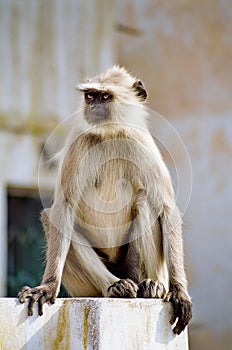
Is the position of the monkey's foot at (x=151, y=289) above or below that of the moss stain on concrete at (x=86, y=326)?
above

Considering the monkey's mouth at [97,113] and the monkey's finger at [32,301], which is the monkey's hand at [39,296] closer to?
the monkey's finger at [32,301]

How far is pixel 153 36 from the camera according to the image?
40.8ft

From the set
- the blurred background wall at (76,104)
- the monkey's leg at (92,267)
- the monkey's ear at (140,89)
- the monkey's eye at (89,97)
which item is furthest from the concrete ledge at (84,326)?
the blurred background wall at (76,104)

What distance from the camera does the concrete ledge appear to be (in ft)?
15.8

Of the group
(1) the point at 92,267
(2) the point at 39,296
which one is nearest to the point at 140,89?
(1) the point at 92,267

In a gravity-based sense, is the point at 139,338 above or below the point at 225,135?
below

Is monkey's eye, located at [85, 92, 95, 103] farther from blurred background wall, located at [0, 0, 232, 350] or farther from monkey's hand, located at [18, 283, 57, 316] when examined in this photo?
blurred background wall, located at [0, 0, 232, 350]

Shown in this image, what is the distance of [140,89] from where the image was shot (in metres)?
6.22

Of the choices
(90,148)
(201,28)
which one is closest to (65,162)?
(90,148)

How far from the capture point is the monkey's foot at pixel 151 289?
5316 mm

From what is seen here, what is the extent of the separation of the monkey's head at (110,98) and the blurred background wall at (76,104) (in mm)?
4638

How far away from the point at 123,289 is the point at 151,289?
15 centimetres

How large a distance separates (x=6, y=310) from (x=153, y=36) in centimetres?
798

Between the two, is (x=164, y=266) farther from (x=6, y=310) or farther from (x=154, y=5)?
(x=154, y=5)
